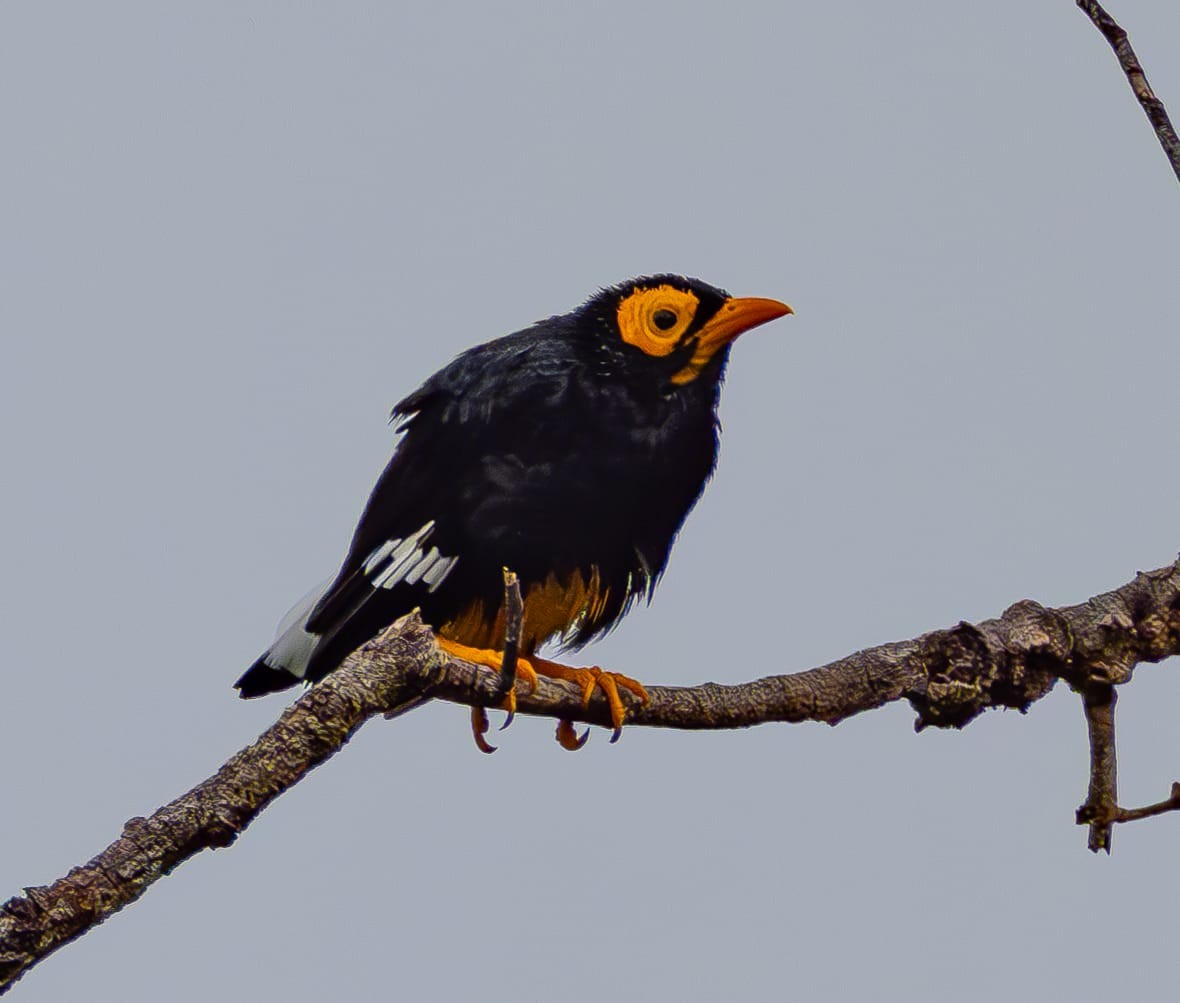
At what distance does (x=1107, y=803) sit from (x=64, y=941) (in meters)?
3.12

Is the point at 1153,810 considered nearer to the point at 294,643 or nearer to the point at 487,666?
the point at 487,666

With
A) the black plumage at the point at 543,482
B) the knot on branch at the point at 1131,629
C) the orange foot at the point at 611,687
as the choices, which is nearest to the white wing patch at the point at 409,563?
the black plumage at the point at 543,482

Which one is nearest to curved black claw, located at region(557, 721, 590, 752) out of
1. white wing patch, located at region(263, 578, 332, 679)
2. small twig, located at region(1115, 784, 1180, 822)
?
white wing patch, located at region(263, 578, 332, 679)

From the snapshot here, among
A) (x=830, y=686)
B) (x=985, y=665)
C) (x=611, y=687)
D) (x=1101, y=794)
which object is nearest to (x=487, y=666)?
(x=611, y=687)

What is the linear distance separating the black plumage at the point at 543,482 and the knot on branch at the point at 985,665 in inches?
62.4

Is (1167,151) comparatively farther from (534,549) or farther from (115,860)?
(115,860)

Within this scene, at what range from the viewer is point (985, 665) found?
5.62 metres

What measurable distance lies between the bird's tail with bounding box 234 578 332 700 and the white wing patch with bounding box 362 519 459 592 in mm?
452

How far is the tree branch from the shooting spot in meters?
4.31

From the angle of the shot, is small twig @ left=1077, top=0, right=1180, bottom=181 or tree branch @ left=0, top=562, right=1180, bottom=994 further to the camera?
small twig @ left=1077, top=0, right=1180, bottom=181

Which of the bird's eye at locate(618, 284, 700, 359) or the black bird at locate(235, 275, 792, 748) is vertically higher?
the bird's eye at locate(618, 284, 700, 359)

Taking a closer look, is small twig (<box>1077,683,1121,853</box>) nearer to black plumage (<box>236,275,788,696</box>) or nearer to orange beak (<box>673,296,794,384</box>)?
black plumage (<box>236,275,788,696</box>)

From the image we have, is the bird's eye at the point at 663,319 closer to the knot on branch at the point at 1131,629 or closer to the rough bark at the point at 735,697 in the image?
the rough bark at the point at 735,697

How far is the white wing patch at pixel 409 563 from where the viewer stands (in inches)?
262
